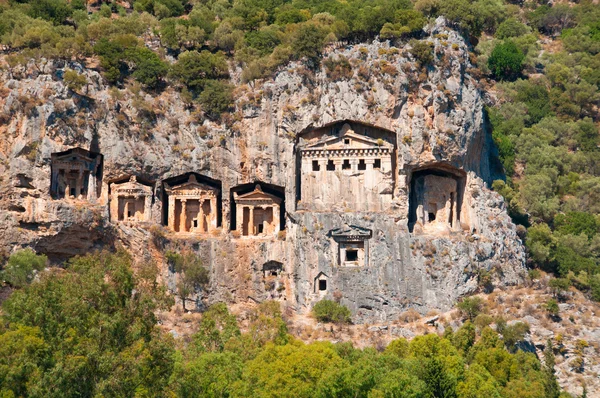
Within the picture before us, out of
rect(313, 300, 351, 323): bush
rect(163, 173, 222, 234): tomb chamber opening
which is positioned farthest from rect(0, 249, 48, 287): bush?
rect(313, 300, 351, 323): bush

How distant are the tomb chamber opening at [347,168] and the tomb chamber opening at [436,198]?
1902 millimetres

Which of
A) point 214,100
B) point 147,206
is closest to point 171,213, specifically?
point 147,206

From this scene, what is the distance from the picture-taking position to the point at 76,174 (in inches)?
3093

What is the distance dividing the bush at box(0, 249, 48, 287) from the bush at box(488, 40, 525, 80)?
49.0 m

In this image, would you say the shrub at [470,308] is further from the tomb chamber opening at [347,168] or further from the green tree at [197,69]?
the green tree at [197,69]

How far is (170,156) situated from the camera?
7938 cm

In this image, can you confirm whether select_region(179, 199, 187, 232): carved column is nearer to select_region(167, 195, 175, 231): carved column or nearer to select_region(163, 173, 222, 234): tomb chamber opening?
select_region(163, 173, 222, 234): tomb chamber opening

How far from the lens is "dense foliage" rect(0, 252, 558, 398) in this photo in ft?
165

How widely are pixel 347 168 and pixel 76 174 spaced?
53.2 feet

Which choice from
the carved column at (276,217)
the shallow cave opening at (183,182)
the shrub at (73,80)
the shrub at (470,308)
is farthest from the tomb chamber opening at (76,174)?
the shrub at (470,308)

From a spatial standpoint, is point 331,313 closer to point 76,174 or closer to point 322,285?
point 322,285

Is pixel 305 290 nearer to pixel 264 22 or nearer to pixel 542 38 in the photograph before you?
pixel 264 22

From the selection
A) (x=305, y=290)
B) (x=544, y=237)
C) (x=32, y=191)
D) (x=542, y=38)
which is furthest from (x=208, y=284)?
(x=542, y=38)

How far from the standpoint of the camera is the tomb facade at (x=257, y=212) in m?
79.8
